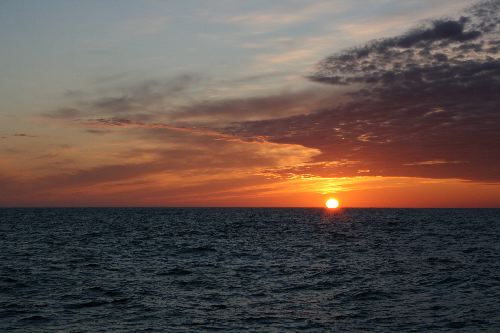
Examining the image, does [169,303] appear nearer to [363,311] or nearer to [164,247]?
[363,311]

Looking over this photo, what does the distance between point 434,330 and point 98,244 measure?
5039cm

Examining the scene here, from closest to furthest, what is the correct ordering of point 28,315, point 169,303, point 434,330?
point 434,330 → point 28,315 → point 169,303

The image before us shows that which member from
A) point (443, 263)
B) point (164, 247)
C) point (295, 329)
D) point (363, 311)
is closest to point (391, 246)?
point (443, 263)

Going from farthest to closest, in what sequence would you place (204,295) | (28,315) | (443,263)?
(443,263), (204,295), (28,315)

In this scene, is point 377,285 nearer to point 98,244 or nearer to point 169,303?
point 169,303

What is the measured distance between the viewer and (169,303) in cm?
2869

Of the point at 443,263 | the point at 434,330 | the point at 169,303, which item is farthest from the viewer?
the point at 443,263

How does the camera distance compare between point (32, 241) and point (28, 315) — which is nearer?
point (28, 315)

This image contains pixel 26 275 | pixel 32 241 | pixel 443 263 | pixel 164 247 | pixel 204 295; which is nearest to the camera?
pixel 204 295

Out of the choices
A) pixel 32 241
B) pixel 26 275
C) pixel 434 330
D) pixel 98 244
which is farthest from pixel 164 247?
pixel 434 330

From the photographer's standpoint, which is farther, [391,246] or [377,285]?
[391,246]

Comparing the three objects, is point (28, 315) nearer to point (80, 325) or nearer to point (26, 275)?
point (80, 325)

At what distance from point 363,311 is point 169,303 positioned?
11.2 meters

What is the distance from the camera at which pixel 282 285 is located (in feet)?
112
